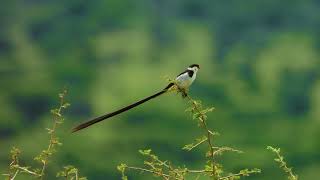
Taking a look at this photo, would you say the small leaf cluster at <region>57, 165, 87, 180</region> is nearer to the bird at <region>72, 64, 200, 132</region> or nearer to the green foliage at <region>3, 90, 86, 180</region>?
the green foliage at <region>3, 90, 86, 180</region>

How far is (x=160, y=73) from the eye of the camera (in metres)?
29.7

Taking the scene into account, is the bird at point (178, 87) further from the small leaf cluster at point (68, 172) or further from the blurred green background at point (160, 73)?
the blurred green background at point (160, 73)

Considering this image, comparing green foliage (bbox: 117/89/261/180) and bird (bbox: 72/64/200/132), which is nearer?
green foliage (bbox: 117/89/261/180)

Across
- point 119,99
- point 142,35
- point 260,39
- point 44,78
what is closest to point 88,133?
point 119,99

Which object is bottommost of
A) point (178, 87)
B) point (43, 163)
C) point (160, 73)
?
point (43, 163)

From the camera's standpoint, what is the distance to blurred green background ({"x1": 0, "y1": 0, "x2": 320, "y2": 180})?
31156mm

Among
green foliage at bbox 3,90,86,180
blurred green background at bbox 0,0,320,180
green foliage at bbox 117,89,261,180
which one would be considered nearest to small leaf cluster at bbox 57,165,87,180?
green foliage at bbox 3,90,86,180

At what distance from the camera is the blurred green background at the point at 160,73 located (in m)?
31.2

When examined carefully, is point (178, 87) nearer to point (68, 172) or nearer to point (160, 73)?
point (68, 172)

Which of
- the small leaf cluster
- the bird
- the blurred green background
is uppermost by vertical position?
the blurred green background

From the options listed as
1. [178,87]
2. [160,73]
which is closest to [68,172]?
[178,87]

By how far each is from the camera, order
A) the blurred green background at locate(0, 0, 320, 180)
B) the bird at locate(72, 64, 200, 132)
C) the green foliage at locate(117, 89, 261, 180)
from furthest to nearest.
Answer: the blurred green background at locate(0, 0, 320, 180) → the bird at locate(72, 64, 200, 132) → the green foliage at locate(117, 89, 261, 180)

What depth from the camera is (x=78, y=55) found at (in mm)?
38812

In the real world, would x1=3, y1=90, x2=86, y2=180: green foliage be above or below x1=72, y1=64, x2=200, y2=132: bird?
below
